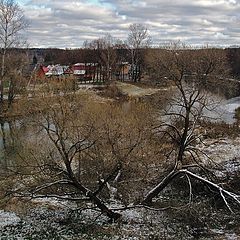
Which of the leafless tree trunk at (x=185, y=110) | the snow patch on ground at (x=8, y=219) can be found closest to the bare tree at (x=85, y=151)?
the snow patch on ground at (x=8, y=219)

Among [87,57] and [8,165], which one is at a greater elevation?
[87,57]

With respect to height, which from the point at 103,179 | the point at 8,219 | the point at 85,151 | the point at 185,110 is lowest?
the point at 8,219

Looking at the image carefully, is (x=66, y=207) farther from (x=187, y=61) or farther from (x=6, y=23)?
(x=6, y=23)

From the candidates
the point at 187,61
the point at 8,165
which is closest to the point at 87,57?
the point at 187,61

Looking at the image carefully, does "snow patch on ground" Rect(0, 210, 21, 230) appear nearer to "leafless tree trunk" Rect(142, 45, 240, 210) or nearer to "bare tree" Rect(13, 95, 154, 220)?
"bare tree" Rect(13, 95, 154, 220)

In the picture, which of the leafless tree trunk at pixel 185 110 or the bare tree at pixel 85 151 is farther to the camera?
the leafless tree trunk at pixel 185 110

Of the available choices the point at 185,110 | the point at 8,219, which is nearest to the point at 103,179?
the point at 8,219

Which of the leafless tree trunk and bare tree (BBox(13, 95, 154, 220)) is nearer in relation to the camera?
bare tree (BBox(13, 95, 154, 220))

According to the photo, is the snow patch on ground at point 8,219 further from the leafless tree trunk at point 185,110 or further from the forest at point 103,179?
the leafless tree trunk at point 185,110

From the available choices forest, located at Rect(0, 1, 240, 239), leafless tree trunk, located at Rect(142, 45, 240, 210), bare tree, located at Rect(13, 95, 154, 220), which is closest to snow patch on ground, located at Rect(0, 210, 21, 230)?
forest, located at Rect(0, 1, 240, 239)

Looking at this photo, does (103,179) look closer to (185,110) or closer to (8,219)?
(8,219)

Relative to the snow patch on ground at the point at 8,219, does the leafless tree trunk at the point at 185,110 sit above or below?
above

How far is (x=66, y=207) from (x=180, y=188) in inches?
210

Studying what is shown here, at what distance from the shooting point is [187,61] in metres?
29.4
